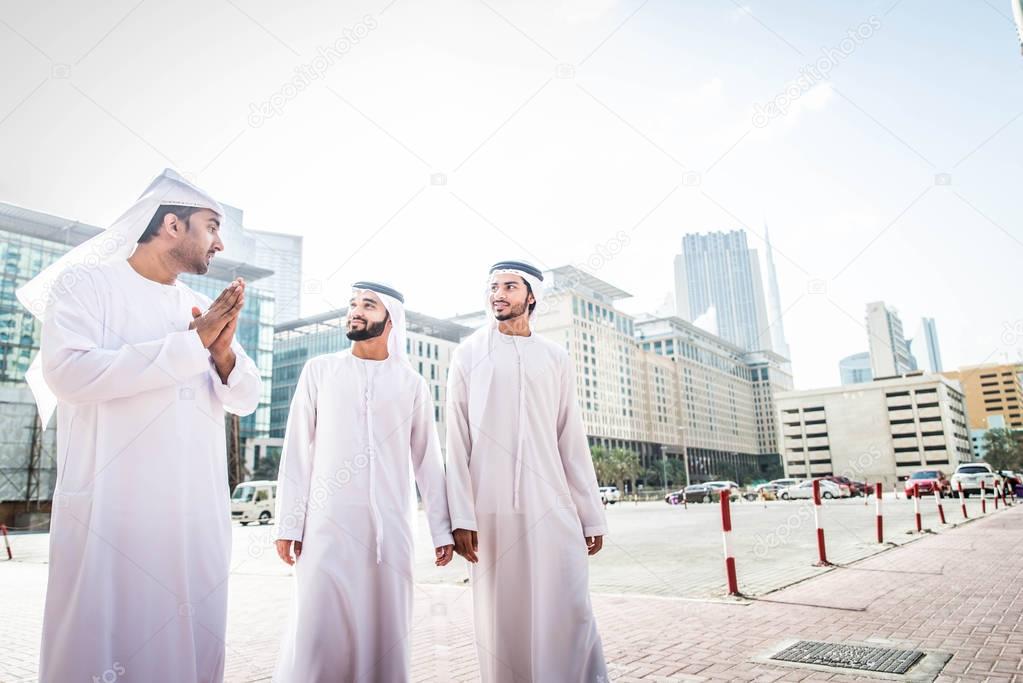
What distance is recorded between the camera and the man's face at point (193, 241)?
269 centimetres

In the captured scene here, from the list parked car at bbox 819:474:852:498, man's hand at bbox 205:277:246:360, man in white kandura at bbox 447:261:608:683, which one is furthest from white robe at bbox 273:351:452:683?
parked car at bbox 819:474:852:498

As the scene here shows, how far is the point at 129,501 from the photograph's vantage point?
88.1 inches

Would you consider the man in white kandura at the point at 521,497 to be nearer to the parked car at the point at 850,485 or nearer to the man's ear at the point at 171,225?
the man's ear at the point at 171,225


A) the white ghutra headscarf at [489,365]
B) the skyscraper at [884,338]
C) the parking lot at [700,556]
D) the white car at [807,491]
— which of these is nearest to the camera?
the white ghutra headscarf at [489,365]

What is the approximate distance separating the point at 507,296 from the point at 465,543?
1.40 m

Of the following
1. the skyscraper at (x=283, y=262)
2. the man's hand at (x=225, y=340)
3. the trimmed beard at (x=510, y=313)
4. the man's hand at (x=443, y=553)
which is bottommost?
the man's hand at (x=443, y=553)

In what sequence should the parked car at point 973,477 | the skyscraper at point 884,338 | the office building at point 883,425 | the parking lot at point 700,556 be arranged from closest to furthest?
the parking lot at point 700,556, the parked car at point 973,477, the office building at point 883,425, the skyscraper at point 884,338

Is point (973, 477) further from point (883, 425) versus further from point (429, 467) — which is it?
point (883, 425)

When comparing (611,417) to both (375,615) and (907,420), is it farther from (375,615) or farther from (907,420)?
(375,615)

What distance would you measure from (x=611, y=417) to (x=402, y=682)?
10873cm

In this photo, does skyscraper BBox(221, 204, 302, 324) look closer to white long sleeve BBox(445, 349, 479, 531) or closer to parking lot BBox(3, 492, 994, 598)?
parking lot BBox(3, 492, 994, 598)

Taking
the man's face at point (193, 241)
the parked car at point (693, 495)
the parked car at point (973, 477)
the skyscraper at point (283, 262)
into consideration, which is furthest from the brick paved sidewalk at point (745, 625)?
the skyscraper at point (283, 262)

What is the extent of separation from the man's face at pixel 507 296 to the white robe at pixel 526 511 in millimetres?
139

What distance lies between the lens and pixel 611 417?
110000mm
